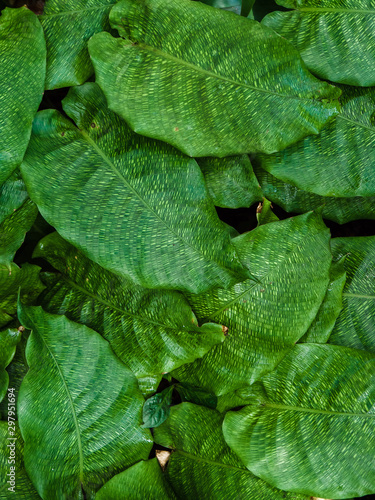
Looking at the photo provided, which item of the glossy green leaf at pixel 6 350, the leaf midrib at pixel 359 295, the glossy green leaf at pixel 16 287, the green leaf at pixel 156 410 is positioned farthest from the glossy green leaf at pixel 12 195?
the leaf midrib at pixel 359 295

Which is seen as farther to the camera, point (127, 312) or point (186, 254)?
point (127, 312)

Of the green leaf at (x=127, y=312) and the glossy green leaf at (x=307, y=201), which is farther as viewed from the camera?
the glossy green leaf at (x=307, y=201)

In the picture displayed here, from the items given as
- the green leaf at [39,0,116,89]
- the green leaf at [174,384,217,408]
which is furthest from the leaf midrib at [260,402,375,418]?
the green leaf at [39,0,116,89]

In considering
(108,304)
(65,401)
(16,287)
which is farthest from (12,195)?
(65,401)

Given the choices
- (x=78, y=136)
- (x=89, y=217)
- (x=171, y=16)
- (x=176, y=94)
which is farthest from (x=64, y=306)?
(x=171, y=16)

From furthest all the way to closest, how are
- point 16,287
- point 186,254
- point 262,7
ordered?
point 262,7
point 16,287
point 186,254

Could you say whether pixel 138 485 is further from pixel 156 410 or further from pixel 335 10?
pixel 335 10

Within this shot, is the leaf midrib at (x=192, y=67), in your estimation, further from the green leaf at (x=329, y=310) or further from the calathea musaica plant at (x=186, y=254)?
the green leaf at (x=329, y=310)
